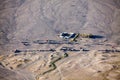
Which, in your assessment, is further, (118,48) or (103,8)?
(103,8)

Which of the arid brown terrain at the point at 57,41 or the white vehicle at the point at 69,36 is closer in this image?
the arid brown terrain at the point at 57,41

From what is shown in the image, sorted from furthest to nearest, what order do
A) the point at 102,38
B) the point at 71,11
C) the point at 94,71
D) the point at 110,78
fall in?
the point at 71,11, the point at 102,38, the point at 94,71, the point at 110,78

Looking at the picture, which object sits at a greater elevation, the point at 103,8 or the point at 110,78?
the point at 103,8

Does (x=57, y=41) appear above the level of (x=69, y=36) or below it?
below

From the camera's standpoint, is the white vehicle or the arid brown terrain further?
the white vehicle

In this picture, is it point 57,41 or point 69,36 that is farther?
point 69,36

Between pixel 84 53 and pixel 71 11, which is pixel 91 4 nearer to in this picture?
pixel 71 11

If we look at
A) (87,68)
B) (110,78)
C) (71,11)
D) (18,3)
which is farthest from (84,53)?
(18,3)

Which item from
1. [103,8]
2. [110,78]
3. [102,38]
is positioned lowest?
[110,78]
